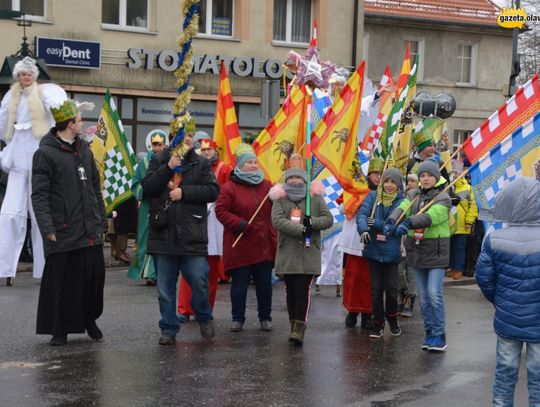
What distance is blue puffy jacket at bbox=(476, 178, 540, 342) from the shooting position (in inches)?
257

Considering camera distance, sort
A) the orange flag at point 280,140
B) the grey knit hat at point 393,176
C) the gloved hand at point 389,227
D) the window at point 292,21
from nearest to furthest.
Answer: the gloved hand at point 389,227, the grey knit hat at point 393,176, the orange flag at point 280,140, the window at point 292,21

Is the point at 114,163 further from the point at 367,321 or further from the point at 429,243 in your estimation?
the point at 429,243

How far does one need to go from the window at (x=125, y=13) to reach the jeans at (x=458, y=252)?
1400cm

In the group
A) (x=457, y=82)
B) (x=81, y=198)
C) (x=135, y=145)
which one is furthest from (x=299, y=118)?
(x=457, y=82)

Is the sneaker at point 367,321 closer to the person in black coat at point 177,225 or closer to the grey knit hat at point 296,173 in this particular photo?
the grey knit hat at point 296,173

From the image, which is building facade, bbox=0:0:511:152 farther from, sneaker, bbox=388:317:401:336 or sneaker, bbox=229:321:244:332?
sneaker, bbox=388:317:401:336

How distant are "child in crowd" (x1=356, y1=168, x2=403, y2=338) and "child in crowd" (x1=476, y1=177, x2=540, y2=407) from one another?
346cm

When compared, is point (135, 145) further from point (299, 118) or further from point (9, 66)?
point (299, 118)

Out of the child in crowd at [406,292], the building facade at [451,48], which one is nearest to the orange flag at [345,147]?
the child in crowd at [406,292]

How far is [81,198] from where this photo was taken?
9.41 meters

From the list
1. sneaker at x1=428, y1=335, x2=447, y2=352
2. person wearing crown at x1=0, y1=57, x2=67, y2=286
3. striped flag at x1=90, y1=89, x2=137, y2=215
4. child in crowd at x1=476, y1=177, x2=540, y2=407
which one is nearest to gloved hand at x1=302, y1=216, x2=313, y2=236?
sneaker at x1=428, y1=335, x2=447, y2=352

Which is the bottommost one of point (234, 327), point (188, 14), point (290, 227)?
point (234, 327)

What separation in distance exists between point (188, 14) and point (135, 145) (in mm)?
19278

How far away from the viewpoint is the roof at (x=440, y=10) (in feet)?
122
